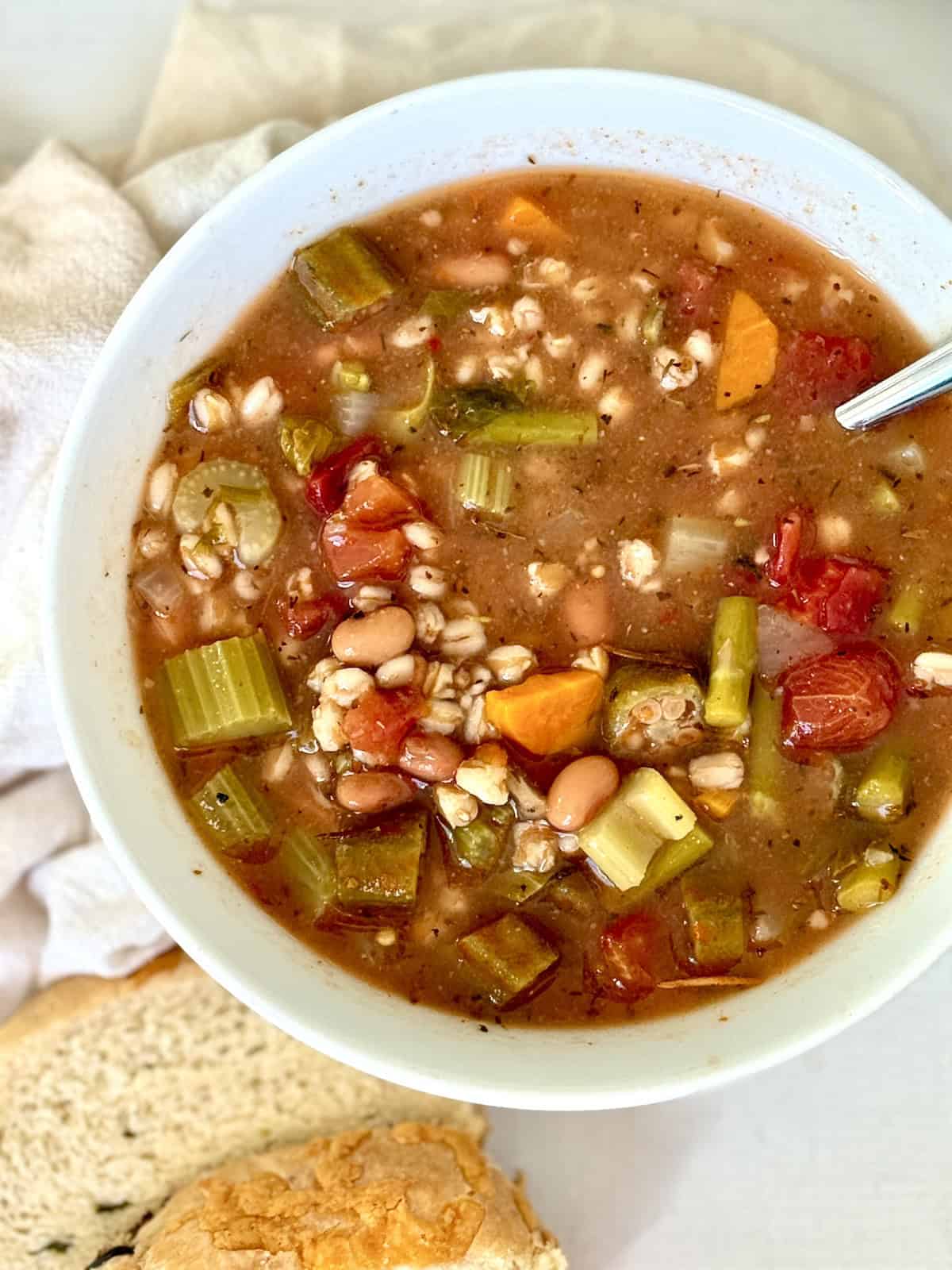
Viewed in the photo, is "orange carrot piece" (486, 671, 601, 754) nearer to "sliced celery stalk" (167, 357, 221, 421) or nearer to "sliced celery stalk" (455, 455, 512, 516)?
"sliced celery stalk" (455, 455, 512, 516)

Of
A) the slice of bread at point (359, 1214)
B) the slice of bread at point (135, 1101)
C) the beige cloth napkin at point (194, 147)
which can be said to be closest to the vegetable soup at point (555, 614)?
the beige cloth napkin at point (194, 147)

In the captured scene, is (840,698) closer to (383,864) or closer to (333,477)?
(383,864)

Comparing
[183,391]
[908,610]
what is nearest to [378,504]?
[183,391]

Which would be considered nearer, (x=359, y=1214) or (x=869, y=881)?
(x=869, y=881)

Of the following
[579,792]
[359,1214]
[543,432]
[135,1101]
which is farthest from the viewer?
[135,1101]

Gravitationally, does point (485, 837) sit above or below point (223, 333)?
below

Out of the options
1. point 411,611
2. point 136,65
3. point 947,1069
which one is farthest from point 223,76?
point 947,1069

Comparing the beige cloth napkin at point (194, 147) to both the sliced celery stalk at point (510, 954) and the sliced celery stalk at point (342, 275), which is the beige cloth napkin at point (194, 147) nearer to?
the sliced celery stalk at point (342, 275)
